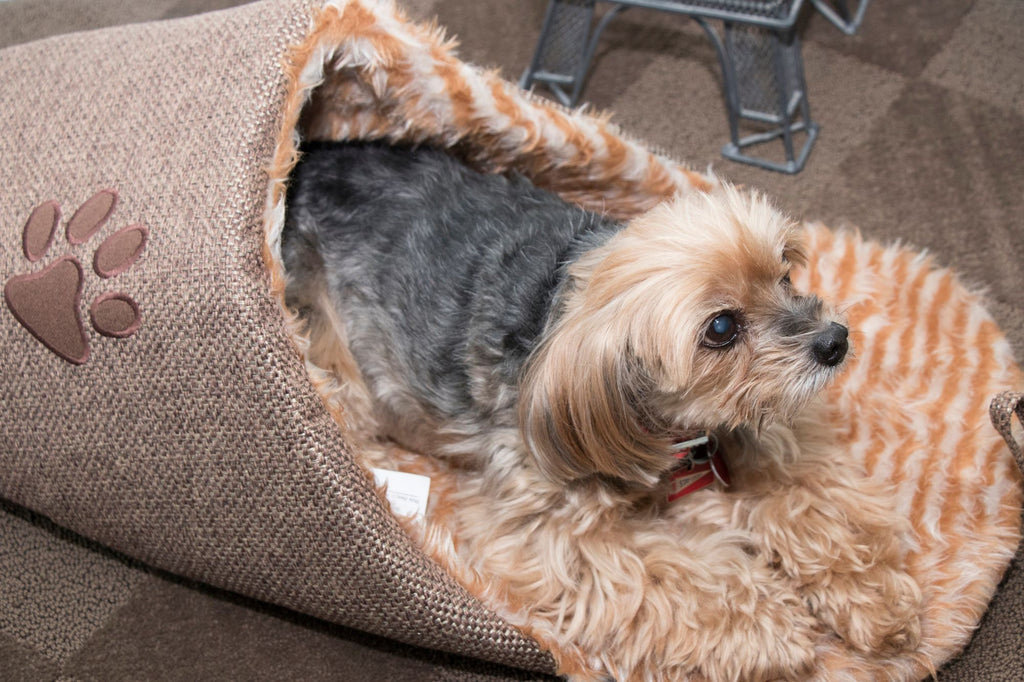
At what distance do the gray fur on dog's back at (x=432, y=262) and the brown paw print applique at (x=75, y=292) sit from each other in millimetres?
417

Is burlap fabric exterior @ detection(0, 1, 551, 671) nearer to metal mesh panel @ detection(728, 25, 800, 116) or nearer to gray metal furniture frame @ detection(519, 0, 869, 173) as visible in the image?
gray metal furniture frame @ detection(519, 0, 869, 173)

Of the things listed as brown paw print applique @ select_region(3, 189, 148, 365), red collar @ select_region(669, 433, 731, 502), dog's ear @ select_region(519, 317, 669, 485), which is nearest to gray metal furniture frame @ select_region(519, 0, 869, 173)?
red collar @ select_region(669, 433, 731, 502)

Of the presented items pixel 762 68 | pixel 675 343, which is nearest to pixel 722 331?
pixel 675 343

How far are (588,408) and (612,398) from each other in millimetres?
43

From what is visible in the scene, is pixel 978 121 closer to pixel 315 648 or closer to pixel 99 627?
pixel 315 648

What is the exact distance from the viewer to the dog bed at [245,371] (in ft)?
5.69

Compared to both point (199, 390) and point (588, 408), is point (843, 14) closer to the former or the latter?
point (588, 408)

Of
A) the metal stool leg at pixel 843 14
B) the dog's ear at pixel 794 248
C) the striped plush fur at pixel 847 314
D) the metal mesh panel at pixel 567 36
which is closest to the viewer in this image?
the dog's ear at pixel 794 248

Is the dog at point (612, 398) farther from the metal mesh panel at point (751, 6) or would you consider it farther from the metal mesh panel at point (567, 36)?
the metal mesh panel at point (567, 36)

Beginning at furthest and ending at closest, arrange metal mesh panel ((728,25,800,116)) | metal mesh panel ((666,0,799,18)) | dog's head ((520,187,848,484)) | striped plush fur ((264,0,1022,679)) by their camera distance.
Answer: metal mesh panel ((728,25,800,116))
metal mesh panel ((666,0,799,18))
striped plush fur ((264,0,1022,679))
dog's head ((520,187,848,484))

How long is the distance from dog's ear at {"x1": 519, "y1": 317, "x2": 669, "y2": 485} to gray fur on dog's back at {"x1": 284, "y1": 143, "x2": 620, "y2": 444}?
5.1 inches

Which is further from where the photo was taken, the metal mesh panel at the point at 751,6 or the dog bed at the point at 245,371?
the metal mesh panel at the point at 751,6

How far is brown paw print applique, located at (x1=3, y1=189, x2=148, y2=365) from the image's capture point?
5.78ft

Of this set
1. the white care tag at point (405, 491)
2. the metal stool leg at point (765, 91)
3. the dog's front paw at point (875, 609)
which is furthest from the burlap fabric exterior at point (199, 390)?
the metal stool leg at point (765, 91)
